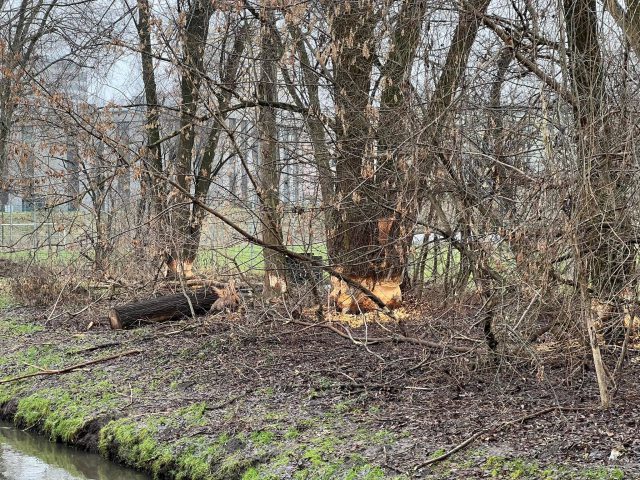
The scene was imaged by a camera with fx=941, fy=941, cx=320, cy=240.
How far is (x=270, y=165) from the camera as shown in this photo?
466 inches

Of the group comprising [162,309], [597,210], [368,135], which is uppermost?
[368,135]

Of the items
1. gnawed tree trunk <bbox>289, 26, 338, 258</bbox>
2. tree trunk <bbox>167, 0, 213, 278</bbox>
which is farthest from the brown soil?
gnawed tree trunk <bbox>289, 26, 338, 258</bbox>

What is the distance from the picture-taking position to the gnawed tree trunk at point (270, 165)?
10.8 m

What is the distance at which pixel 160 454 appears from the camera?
8.41 metres

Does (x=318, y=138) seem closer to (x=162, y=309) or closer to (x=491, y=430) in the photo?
(x=162, y=309)

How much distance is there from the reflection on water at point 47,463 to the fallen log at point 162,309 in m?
3.92

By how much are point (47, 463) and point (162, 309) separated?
16.3ft

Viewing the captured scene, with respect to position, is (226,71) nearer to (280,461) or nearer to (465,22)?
(465,22)

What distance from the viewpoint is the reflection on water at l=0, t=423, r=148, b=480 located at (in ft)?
28.7

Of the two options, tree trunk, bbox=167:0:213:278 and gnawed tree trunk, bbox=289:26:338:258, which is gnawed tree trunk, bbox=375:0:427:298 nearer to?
gnawed tree trunk, bbox=289:26:338:258

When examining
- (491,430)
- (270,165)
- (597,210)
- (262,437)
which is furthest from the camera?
(270,165)

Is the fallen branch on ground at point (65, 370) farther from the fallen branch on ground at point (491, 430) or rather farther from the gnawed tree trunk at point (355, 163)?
the fallen branch on ground at point (491, 430)

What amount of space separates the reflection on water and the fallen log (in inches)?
154

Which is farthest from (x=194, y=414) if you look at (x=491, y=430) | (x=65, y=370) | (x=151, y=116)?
(x=151, y=116)
